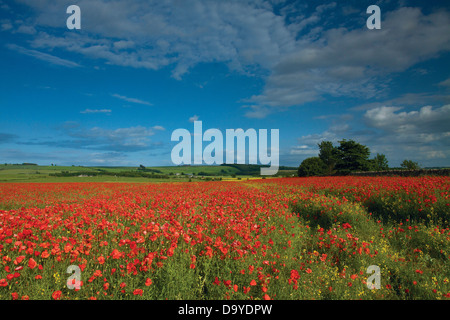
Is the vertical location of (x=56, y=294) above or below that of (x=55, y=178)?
above

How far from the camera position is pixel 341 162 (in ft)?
152

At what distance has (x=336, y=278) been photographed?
3.99m

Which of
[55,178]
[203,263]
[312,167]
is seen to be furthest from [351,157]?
[55,178]

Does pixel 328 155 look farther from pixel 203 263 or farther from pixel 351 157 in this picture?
pixel 203 263

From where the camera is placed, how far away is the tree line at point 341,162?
4434 centimetres

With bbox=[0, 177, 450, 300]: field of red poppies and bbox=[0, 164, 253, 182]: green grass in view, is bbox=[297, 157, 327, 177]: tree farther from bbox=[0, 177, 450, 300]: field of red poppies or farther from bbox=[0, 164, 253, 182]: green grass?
bbox=[0, 177, 450, 300]: field of red poppies

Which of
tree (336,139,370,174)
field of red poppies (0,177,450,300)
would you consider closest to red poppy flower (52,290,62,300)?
field of red poppies (0,177,450,300)

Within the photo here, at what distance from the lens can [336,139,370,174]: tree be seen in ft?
145

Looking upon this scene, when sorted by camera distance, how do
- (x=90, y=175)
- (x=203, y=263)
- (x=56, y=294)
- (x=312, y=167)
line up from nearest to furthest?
(x=56, y=294) < (x=203, y=263) < (x=312, y=167) < (x=90, y=175)

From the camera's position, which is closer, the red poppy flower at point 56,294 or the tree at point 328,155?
the red poppy flower at point 56,294

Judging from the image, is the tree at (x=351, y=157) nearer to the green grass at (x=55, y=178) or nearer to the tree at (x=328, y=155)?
the tree at (x=328, y=155)

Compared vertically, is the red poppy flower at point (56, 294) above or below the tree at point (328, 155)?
below

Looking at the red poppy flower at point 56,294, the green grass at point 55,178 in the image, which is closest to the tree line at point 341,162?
the green grass at point 55,178

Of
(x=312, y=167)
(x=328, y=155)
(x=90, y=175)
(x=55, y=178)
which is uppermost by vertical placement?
(x=328, y=155)
